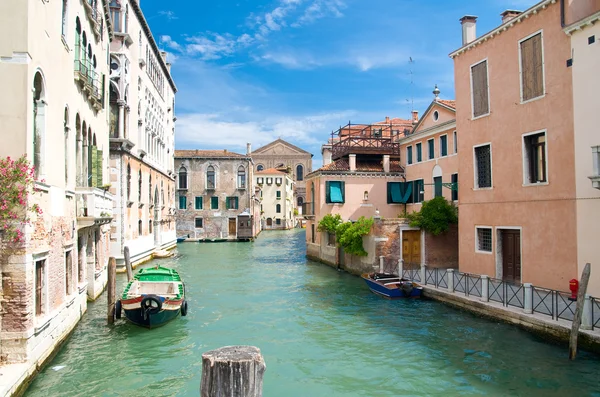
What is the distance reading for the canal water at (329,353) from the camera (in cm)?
750

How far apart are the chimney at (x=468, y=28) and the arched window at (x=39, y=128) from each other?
39.9ft

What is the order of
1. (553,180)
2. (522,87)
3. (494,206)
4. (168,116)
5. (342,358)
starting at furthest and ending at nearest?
(168,116)
(494,206)
(522,87)
(553,180)
(342,358)

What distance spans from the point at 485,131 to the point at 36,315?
39.6ft

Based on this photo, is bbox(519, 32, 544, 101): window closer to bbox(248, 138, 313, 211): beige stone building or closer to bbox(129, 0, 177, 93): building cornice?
bbox(129, 0, 177, 93): building cornice

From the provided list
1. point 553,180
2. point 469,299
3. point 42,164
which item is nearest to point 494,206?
point 553,180

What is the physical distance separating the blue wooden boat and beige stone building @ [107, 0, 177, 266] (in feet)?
36.9

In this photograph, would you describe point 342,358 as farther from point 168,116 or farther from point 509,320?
point 168,116

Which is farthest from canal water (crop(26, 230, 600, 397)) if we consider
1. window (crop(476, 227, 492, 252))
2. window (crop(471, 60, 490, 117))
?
window (crop(471, 60, 490, 117))

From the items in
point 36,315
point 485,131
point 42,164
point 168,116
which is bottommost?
point 36,315

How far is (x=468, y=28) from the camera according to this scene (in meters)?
14.9

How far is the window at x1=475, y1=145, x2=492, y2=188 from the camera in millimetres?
13703

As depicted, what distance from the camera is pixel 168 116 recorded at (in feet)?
116

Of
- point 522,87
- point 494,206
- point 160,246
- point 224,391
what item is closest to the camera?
point 224,391

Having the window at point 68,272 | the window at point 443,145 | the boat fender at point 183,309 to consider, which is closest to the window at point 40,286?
the window at point 68,272
